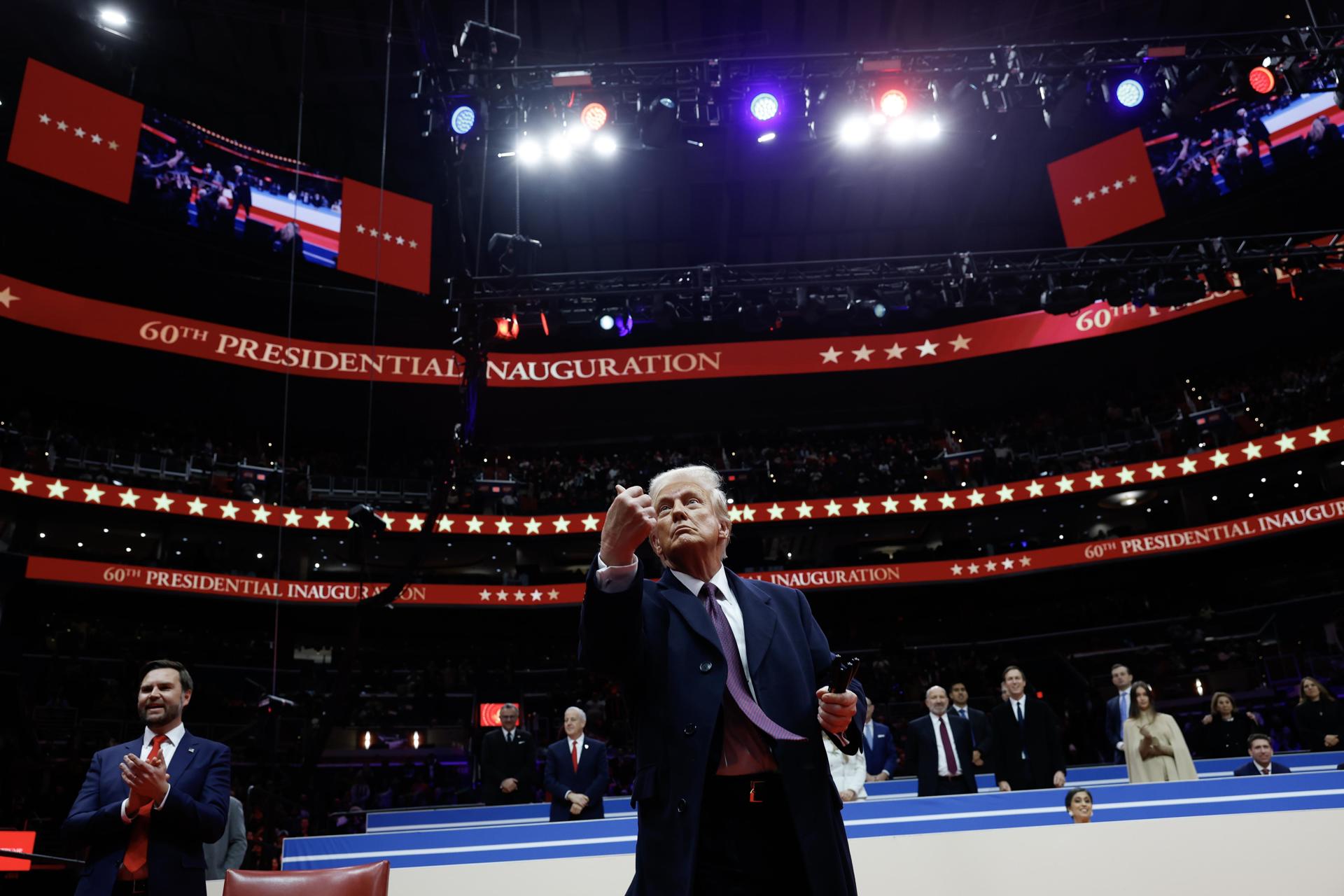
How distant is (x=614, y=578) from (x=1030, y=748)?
17.9 feet

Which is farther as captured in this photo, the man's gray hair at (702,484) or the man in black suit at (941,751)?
the man in black suit at (941,751)

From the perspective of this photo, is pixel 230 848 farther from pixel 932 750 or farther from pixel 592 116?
pixel 592 116

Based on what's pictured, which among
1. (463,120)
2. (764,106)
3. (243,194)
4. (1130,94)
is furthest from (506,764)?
(243,194)

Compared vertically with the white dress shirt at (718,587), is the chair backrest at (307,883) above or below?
below

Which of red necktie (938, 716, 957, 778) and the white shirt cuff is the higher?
the white shirt cuff

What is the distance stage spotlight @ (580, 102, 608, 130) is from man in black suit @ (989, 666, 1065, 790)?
614cm

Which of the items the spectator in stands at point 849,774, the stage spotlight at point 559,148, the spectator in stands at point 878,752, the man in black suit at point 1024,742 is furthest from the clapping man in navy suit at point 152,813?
the stage spotlight at point 559,148

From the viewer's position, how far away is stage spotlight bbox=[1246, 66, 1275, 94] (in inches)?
340

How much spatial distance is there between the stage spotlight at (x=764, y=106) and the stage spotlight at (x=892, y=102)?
3.34 ft

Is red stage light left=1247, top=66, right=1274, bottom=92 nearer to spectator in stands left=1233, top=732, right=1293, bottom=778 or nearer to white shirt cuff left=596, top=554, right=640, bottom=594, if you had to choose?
spectator in stands left=1233, top=732, right=1293, bottom=778

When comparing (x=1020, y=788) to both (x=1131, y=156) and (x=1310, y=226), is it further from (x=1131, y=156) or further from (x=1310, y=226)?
(x=1310, y=226)

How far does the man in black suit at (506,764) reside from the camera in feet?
21.7

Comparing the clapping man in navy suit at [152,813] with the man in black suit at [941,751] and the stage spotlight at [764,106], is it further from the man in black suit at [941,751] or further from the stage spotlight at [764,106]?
the stage spotlight at [764,106]

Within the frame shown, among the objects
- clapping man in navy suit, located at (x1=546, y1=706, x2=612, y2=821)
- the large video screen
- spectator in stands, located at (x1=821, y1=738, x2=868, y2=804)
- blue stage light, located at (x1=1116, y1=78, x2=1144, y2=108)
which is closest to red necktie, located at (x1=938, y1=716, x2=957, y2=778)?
spectator in stands, located at (x1=821, y1=738, x2=868, y2=804)
